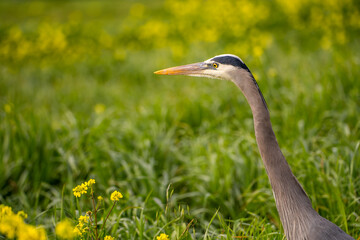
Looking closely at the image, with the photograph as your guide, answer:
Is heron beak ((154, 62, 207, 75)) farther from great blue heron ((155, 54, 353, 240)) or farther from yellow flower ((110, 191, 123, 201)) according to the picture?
yellow flower ((110, 191, 123, 201))

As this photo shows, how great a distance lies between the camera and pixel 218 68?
1759 mm

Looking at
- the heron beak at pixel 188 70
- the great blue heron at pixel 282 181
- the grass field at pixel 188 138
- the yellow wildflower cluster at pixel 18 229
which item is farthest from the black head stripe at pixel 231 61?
the yellow wildflower cluster at pixel 18 229

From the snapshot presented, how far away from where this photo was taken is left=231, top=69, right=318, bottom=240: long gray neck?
1596 mm

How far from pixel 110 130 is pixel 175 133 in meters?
0.75

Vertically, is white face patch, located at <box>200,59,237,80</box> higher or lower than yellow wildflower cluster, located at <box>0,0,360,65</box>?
higher

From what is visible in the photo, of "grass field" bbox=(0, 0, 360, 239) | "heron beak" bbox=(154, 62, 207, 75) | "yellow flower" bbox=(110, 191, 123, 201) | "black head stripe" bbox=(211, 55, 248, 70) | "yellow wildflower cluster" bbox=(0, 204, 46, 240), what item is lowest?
"grass field" bbox=(0, 0, 360, 239)

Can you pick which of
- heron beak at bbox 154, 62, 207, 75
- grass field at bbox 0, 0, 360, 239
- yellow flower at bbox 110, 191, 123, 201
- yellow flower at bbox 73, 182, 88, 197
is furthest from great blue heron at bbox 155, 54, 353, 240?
yellow flower at bbox 73, 182, 88, 197

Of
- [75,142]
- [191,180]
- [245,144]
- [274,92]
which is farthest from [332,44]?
[75,142]

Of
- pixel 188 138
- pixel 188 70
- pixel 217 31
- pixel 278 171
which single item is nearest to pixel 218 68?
pixel 188 70

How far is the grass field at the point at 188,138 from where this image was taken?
2.41 metres

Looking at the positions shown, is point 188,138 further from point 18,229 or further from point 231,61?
point 18,229

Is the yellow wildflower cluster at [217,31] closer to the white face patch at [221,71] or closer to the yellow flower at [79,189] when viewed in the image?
the white face patch at [221,71]

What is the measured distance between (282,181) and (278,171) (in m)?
0.06

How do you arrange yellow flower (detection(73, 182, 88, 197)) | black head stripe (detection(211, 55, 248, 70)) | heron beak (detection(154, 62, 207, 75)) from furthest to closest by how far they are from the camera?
heron beak (detection(154, 62, 207, 75)), black head stripe (detection(211, 55, 248, 70)), yellow flower (detection(73, 182, 88, 197))
